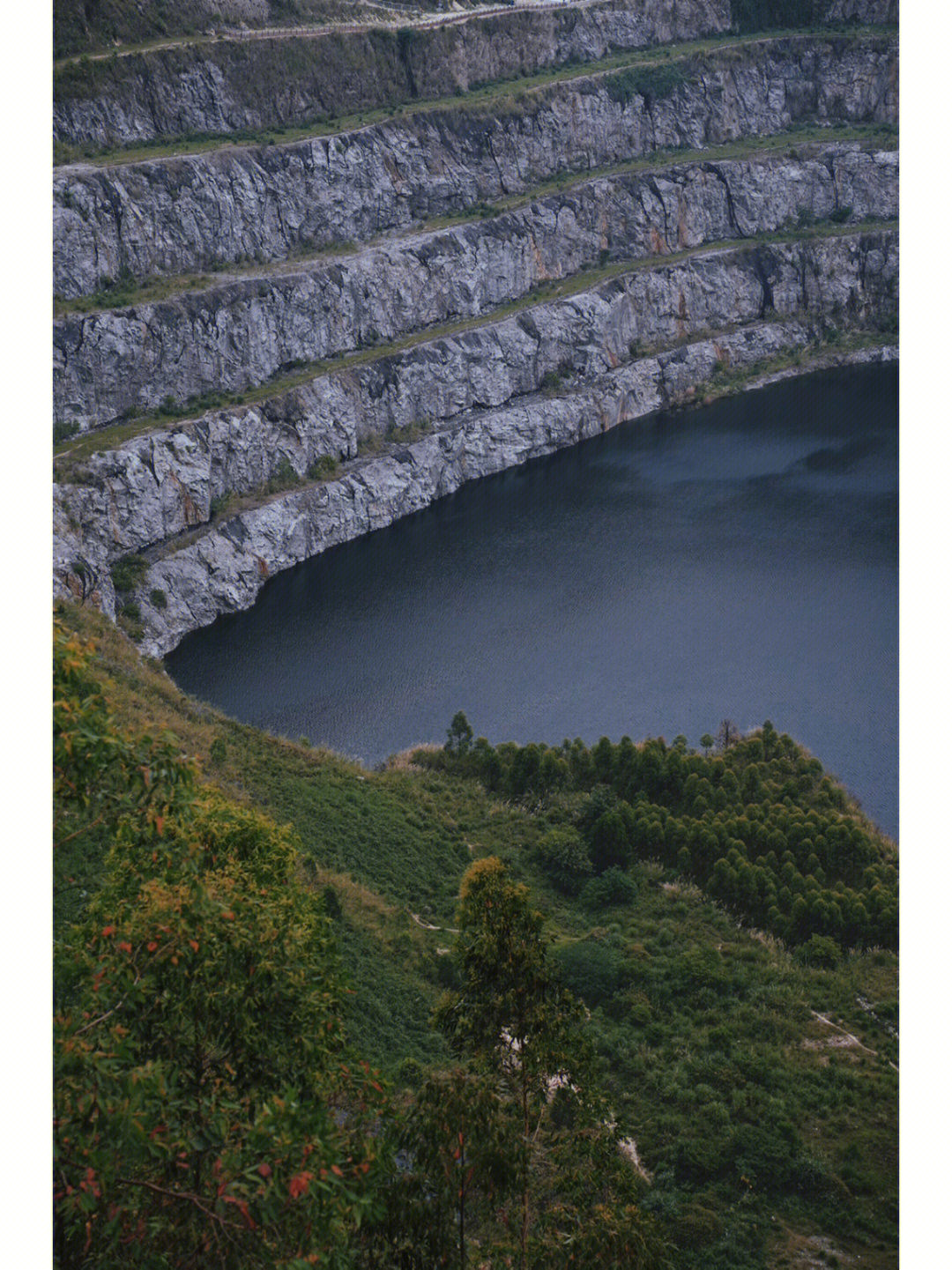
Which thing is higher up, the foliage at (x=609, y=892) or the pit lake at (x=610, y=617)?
the pit lake at (x=610, y=617)

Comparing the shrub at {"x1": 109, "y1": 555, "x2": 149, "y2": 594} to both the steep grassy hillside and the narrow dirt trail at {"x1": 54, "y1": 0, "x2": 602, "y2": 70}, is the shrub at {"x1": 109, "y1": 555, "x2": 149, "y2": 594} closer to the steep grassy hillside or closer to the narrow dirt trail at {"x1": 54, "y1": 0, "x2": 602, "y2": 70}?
the steep grassy hillside

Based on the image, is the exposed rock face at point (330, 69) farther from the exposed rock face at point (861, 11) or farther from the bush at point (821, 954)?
the bush at point (821, 954)

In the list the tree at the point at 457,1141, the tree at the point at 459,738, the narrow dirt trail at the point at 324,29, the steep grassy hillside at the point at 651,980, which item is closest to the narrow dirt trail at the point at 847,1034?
the steep grassy hillside at the point at 651,980

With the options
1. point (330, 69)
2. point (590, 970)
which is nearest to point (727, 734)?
point (590, 970)

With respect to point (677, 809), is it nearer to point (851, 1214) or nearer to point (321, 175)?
point (851, 1214)

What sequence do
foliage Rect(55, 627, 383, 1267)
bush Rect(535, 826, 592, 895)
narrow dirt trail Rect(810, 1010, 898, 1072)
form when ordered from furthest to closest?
bush Rect(535, 826, 592, 895)
narrow dirt trail Rect(810, 1010, 898, 1072)
foliage Rect(55, 627, 383, 1267)

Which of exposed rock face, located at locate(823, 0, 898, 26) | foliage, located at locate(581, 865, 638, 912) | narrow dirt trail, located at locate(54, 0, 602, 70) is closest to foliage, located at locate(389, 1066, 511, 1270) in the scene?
foliage, located at locate(581, 865, 638, 912)
